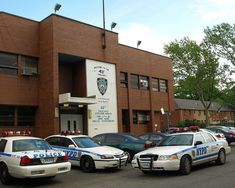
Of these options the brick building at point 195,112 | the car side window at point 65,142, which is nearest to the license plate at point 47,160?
the car side window at point 65,142

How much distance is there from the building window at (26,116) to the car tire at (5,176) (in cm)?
1047

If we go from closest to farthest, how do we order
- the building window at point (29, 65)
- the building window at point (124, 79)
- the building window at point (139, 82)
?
the building window at point (29, 65) → the building window at point (124, 79) → the building window at point (139, 82)

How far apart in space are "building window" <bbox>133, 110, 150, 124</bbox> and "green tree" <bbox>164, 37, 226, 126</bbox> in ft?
57.3

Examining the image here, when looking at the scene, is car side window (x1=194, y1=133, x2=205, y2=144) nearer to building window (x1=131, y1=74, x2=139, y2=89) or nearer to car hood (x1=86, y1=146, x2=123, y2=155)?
car hood (x1=86, y1=146, x2=123, y2=155)

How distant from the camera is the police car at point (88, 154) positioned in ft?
41.0

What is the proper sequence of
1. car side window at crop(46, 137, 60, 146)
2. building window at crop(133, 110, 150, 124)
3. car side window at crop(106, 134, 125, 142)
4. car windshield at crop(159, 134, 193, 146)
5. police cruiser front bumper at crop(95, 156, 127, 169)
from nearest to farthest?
car windshield at crop(159, 134, 193, 146) < police cruiser front bumper at crop(95, 156, 127, 169) < car side window at crop(46, 137, 60, 146) < car side window at crop(106, 134, 125, 142) < building window at crop(133, 110, 150, 124)

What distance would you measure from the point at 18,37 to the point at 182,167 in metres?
14.3

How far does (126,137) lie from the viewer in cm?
1616

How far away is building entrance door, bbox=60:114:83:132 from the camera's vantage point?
22.9 m

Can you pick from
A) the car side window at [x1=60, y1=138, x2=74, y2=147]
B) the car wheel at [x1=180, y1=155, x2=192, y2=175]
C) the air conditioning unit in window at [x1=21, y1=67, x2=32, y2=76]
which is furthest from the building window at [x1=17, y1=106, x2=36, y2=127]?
the car wheel at [x1=180, y1=155, x2=192, y2=175]

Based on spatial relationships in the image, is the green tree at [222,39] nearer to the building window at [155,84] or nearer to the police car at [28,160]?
the building window at [155,84]

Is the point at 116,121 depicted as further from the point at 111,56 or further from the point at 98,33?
the point at 98,33

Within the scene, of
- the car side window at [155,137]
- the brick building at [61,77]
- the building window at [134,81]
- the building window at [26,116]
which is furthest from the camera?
the building window at [134,81]

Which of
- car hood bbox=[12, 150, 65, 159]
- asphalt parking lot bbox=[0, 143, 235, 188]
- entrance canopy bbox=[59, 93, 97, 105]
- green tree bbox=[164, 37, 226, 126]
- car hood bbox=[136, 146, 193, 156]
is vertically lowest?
asphalt parking lot bbox=[0, 143, 235, 188]
